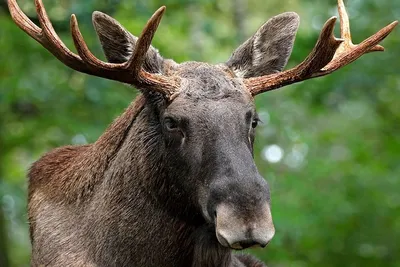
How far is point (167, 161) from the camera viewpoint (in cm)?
566

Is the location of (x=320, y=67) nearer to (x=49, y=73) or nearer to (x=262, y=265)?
(x=262, y=265)

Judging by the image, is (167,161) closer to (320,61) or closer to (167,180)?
(167,180)

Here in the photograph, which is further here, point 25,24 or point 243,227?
point 25,24

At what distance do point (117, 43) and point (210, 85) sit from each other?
0.76 m

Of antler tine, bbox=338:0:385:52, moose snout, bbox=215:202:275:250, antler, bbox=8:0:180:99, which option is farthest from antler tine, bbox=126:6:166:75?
antler tine, bbox=338:0:385:52

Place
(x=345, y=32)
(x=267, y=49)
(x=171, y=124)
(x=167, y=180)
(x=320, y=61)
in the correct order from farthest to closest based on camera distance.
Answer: (x=345, y=32) → (x=267, y=49) → (x=320, y=61) → (x=167, y=180) → (x=171, y=124)

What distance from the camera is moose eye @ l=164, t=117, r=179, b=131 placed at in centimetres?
553

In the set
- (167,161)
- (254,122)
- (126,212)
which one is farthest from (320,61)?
(126,212)

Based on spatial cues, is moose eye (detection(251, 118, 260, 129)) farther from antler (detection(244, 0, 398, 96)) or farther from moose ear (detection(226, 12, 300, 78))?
moose ear (detection(226, 12, 300, 78))

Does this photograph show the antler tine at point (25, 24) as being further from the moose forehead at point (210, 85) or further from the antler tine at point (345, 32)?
the antler tine at point (345, 32)

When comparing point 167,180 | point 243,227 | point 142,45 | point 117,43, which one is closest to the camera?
point 243,227

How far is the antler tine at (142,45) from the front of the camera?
17.4 feet

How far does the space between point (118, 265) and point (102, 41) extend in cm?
144

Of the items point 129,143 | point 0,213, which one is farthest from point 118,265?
point 0,213
